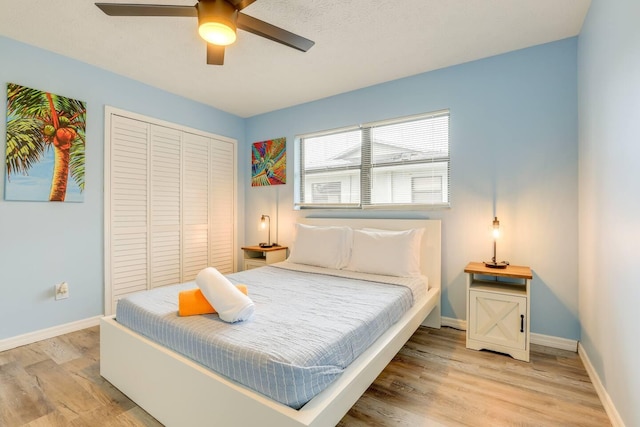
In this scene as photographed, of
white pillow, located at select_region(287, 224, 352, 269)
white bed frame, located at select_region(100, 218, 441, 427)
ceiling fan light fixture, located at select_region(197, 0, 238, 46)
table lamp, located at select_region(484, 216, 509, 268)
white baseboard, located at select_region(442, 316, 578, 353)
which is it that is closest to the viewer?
white bed frame, located at select_region(100, 218, 441, 427)

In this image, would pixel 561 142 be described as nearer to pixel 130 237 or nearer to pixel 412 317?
pixel 412 317

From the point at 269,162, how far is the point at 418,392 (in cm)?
326

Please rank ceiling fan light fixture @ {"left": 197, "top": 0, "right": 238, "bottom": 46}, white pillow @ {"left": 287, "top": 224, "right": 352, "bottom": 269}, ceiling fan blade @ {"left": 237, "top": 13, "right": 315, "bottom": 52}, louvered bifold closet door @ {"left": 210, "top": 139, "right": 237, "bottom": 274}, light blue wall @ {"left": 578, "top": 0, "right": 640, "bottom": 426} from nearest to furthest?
1. light blue wall @ {"left": 578, "top": 0, "right": 640, "bottom": 426}
2. ceiling fan light fixture @ {"left": 197, "top": 0, "right": 238, "bottom": 46}
3. ceiling fan blade @ {"left": 237, "top": 13, "right": 315, "bottom": 52}
4. white pillow @ {"left": 287, "top": 224, "right": 352, "bottom": 269}
5. louvered bifold closet door @ {"left": 210, "top": 139, "right": 237, "bottom": 274}

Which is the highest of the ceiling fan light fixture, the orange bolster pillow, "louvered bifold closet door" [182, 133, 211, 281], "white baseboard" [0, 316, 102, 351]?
the ceiling fan light fixture

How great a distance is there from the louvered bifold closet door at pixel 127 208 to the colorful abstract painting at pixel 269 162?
4.71 ft

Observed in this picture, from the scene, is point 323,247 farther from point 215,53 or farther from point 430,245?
point 215,53

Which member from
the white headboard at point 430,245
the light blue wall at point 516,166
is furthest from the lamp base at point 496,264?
the white headboard at point 430,245

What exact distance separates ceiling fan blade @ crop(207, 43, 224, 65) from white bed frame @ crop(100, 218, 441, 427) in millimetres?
1901

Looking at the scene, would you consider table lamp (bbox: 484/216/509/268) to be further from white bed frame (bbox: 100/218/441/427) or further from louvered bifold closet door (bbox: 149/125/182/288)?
louvered bifold closet door (bbox: 149/125/182/288)

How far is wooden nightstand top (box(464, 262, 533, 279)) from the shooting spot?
227 cm

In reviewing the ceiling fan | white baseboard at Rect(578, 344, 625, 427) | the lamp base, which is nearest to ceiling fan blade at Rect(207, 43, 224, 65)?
the ceiling fan

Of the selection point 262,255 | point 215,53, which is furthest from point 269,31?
point 262,255

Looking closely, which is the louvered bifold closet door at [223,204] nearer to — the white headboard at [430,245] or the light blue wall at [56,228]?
the light blue wall at [56,228]

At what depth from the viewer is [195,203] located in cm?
387
